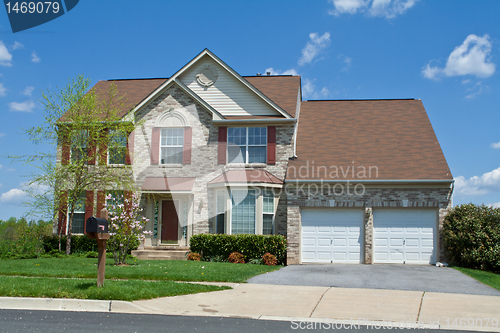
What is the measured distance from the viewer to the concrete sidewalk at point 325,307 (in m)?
7.95

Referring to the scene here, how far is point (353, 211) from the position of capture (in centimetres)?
1750

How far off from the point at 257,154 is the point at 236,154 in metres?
0.97

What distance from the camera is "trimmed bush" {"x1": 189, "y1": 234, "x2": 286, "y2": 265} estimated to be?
56.6 ft

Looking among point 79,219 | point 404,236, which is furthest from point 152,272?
point 404,236

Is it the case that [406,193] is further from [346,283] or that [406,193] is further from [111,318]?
[111,318]

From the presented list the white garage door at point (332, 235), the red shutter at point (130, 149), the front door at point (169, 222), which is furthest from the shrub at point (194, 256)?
the red shutter at point (130, 149)

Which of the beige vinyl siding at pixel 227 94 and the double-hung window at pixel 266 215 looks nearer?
the double-hung window at pixel 266 215

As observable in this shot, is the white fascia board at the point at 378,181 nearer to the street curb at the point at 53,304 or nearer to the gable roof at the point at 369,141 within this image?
the gable roof at the point at 369,141

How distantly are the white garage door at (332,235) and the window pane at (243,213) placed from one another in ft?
7.09

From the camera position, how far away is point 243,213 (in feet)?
59.3

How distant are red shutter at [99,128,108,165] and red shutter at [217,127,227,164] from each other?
5.23m

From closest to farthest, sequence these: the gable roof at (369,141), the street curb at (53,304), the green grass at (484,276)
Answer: the street curb at (53,304), the green grass at (484,276), the gable roof at (369,141)

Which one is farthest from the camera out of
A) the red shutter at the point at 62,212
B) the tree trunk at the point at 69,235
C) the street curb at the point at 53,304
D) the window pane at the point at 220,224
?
the red shutter at the point at 62,212

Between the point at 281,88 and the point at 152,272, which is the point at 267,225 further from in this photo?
the point at 281,88
